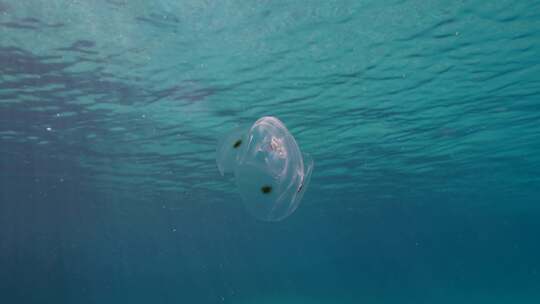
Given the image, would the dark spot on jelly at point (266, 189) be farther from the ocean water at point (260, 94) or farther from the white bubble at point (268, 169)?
the ocean water at point (260, 94)

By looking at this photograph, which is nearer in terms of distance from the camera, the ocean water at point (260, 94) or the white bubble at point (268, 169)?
the white bubble at point (268, 169)

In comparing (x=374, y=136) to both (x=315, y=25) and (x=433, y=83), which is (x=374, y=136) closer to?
(x=433, y=83)

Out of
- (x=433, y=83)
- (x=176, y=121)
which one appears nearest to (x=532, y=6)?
(x=433, y=83)

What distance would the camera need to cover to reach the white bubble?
217 inches

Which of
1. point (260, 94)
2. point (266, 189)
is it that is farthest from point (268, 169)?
point (260, 94)

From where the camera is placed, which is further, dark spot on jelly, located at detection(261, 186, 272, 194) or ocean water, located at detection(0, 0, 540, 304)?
ocean water, located at detection(0, 0, 540, 304)

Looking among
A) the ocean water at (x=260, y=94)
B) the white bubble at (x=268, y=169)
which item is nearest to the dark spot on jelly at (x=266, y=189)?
the white bubble at (x=268, y=169)

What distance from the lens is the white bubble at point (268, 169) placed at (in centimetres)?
552

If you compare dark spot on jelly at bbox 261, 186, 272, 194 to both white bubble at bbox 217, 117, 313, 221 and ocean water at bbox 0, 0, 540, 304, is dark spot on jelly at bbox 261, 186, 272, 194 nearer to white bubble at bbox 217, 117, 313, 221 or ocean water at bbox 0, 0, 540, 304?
white bubble at bbox 217, 117, 313, 221

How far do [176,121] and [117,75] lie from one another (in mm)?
4049

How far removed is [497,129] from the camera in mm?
17047

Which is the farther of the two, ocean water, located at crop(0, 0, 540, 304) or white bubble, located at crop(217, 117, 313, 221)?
ocean water, located at crop(0, 0, 540, 304)

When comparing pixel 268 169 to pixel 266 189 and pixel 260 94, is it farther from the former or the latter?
pixel 260 94

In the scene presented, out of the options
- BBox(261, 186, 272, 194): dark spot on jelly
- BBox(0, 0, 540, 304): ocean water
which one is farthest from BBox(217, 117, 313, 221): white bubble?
BBox(0, 0, 540, 304): ocean water
